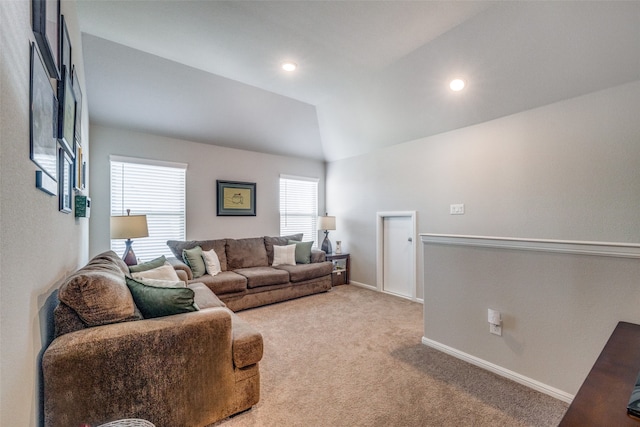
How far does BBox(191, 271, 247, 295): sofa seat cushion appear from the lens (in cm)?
354

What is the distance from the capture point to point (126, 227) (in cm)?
325

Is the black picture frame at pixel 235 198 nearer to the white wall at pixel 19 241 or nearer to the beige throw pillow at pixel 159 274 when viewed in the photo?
the beige throw pillow at pixel 159 274

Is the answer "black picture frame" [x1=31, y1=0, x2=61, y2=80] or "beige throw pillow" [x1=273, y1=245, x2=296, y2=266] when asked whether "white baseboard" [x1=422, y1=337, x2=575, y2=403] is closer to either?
"beige throw pillow" [x1=273, y1=245, x2=296, y2=266]

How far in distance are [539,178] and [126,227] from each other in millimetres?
4674

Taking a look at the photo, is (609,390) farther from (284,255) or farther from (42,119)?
(284,255)

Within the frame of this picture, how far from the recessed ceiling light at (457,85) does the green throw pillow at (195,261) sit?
389 cm

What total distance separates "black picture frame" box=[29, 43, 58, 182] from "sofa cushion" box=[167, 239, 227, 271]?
265 centimetres

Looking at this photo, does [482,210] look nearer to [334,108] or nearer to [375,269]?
[375,269]

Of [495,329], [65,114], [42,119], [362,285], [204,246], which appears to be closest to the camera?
[42,119]

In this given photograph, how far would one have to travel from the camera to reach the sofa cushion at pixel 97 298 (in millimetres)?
1376

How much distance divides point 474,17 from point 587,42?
95 centimetres

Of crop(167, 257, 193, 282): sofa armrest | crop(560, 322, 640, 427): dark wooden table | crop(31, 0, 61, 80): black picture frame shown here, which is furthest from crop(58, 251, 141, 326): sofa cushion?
crop(560, 322, 640, 427): dark wooden table

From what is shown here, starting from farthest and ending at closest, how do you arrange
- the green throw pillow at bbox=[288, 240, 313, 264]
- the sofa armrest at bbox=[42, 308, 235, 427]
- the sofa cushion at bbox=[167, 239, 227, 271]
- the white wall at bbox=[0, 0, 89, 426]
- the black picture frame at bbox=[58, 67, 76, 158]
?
1. the green throw pillow at bbox=[288, 240, 313, 264]
2. the sofa cushion at bbox=[167, 239, 227, 271]
3. the black picture frame at bbox=[58, 67, 76, 158]
4. the sofa armrest at bbox=[42, 308, 235, 427]
5. the white wall at bbox=[0, 0, 89, 426]

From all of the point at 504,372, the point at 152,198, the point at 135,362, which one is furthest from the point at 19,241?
the point at 152,198
